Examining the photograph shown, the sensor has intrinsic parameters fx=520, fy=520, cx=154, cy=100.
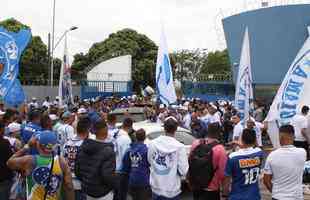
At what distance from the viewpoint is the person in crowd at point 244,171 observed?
6145 millimetres

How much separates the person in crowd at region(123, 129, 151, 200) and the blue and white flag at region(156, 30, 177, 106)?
6924 millimetres

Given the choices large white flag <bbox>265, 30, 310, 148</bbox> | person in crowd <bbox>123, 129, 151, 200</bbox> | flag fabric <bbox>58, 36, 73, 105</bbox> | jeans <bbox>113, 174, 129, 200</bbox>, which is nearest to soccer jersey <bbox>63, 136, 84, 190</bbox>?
person in crowd <bbox>123, 129, 151, 200</bbox>

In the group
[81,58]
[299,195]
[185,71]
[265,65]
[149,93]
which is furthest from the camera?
[185,71]

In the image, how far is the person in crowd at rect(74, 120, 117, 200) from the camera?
6258mm

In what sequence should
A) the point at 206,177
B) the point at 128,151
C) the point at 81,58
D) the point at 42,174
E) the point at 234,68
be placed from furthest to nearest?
the point at 81,58
the point at 234,68
the point at 128,151
the point at 206,177
the point at 42,174

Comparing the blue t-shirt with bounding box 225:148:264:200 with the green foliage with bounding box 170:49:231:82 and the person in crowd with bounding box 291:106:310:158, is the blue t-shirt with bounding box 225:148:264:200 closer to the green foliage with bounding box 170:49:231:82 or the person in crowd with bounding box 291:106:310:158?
the person in crowd with bounding box 291:106:310:158

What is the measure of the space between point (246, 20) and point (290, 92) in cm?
2249

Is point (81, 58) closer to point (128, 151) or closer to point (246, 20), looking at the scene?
point (246, 20)

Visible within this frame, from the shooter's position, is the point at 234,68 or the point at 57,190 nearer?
the point at 57,190

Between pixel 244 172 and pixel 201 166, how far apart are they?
72 centimetres

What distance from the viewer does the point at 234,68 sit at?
107 feet

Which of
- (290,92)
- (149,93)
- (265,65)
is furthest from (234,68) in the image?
(290,92)

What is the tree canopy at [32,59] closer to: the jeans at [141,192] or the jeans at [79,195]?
the jeans at [141,192]

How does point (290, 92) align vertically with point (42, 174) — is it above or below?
above
